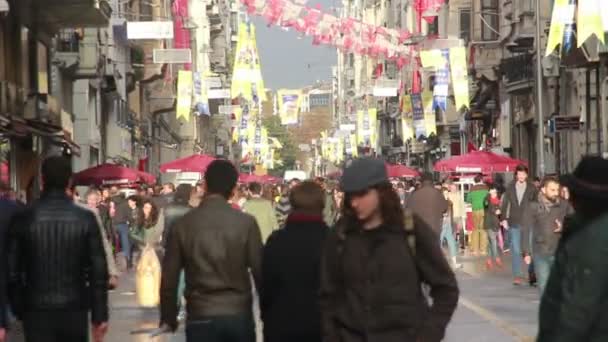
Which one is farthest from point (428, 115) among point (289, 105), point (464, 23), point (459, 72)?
point (289, 105)

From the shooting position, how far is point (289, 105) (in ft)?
427

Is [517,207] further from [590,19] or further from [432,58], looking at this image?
[432,58]

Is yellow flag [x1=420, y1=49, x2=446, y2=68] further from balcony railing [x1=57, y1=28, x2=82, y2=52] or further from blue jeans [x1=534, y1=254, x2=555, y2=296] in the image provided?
blue jeans [x1=534, y1=254, x2=555, y2=296]

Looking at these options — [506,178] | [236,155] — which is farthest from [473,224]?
[236,155]

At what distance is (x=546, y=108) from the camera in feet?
179

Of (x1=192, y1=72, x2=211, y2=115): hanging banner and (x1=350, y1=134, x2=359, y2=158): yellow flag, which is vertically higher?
(x1=192, y1=72, x2=211, y2=115): hanging banner

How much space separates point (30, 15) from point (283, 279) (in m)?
31.5

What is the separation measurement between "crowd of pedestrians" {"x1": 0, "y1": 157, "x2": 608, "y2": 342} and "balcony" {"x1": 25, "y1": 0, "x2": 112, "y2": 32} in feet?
88.9

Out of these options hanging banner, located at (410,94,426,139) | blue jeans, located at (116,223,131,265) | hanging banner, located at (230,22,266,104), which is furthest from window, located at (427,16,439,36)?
blue jeans, located at (116,223,131,265)

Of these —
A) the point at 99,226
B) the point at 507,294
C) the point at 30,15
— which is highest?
the point at 30,15

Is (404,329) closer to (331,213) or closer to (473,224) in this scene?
(331,213)

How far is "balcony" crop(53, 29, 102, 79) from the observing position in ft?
157

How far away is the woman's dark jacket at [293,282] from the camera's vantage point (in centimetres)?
937

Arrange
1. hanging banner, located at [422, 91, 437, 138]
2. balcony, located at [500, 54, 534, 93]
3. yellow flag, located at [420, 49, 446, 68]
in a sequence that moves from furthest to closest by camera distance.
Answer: hanging banner, located at [422, 91, 437, 138], balcony, located at [500, 54, 534, 93], yellow flag, located at [420, 49, 446, 68]
